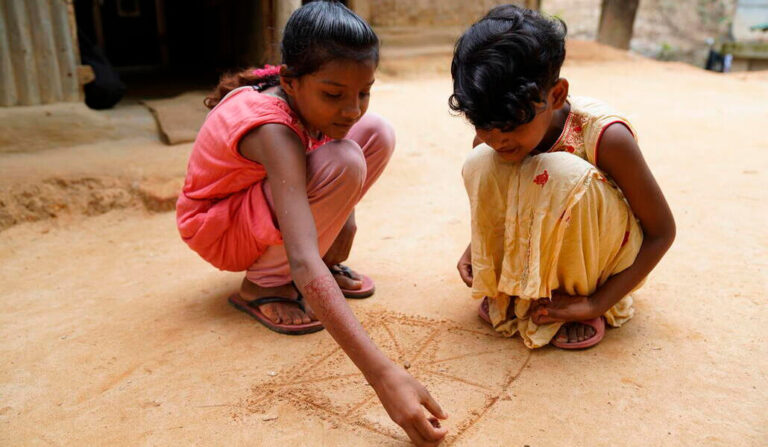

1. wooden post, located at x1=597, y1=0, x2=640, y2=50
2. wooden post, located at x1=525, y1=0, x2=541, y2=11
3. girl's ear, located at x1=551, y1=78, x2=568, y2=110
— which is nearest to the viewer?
girl's ear, located at x1=551, y1=78, x2=568, y2=110

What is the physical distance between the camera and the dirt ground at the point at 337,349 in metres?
1.40

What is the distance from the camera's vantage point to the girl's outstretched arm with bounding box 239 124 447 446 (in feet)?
4.13

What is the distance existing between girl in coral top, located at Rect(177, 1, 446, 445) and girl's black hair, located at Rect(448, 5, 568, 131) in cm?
29

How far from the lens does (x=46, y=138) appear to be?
359 cm

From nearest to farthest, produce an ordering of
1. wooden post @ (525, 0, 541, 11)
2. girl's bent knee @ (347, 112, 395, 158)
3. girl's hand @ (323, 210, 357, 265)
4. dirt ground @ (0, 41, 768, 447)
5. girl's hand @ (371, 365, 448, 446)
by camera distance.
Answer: girl's hand @ (371, 365, 448, 446), dirt ground @ (0, 41, 768, 447), girl's bent knee @ (347, 112, 395, 158), girl's hand @ (323, 210, 357, 265), wooden post @ (525, 0, 541, 11)

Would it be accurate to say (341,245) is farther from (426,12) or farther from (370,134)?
(426,12)

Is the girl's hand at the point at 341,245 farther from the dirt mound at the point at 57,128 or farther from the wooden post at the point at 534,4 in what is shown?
the wooden post at the point at 534,4

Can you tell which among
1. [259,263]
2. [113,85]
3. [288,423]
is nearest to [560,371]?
[288,423]

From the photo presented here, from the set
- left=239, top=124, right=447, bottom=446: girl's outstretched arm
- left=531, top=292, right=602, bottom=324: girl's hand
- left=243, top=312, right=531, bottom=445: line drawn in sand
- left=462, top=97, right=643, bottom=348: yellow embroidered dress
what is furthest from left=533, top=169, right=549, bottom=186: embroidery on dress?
left=239, top=124, right=447, bottom=446: girl's outstretched arm

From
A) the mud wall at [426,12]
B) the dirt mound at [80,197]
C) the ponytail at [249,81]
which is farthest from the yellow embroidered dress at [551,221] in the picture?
the mud wall at [426,12]

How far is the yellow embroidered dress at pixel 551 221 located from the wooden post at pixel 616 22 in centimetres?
1018

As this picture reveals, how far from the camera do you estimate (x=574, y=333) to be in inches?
67.6

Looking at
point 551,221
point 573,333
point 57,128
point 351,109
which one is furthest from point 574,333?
point 57,128

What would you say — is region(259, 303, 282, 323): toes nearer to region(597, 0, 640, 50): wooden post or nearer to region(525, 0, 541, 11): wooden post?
region(525, 0, 541, 11): wooden post
